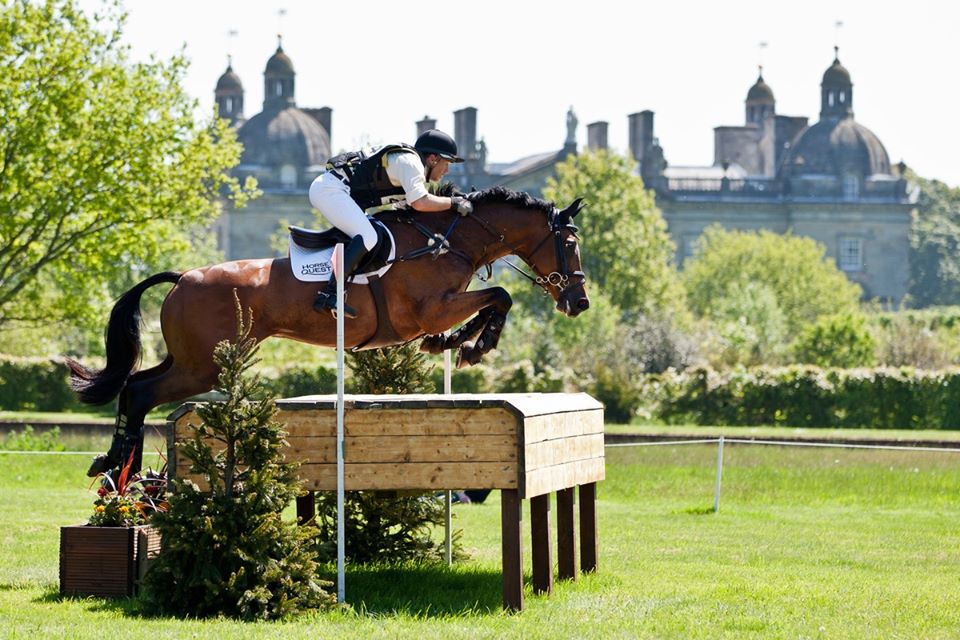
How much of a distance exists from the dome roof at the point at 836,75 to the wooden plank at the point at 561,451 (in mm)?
102556

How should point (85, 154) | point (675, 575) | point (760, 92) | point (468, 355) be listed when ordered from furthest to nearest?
1. point (760, 92)
2. point (85, 154)
3. point (675, 575)
4. point (468, 355)

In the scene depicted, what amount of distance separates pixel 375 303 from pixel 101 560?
91.4 inches

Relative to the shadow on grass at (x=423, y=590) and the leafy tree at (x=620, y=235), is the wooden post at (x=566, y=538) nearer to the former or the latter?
the shadow on grass at (x=423, y=590)

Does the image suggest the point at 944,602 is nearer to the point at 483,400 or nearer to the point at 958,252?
the point at 483,400

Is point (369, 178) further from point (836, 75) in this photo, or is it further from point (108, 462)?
point (836, 75)

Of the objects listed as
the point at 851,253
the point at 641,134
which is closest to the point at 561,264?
the point at 641,134

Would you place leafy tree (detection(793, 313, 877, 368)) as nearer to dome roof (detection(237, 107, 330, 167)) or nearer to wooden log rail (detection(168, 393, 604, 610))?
wooden log rail (detection(168, 393, 604, 610))

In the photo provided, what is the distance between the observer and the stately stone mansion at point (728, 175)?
314ft

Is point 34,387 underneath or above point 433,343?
underneath

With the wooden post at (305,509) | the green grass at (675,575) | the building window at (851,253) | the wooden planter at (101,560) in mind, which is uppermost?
the building window at (851,253)

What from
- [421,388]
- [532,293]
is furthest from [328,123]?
[421,388]

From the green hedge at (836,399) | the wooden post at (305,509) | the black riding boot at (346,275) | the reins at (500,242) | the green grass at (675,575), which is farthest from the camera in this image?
the green hedge at (836,399)

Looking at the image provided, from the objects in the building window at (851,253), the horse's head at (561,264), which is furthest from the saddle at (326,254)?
the building window at (851,253)

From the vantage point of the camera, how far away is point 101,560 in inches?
365
